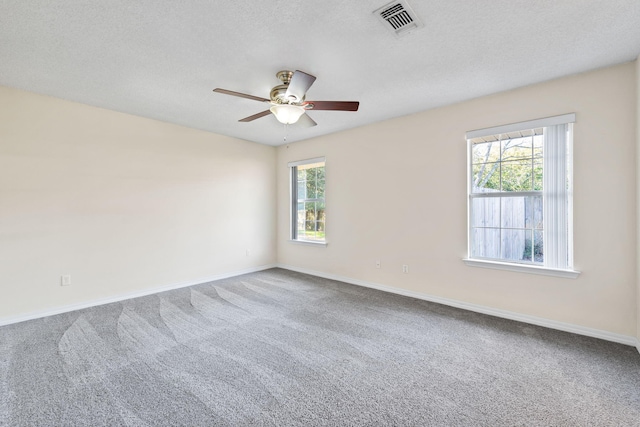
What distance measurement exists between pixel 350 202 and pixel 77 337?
3.69 metres

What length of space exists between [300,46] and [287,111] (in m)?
0.57

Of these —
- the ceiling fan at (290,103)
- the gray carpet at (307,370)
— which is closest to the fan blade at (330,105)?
the ceiling fan at (290,103)

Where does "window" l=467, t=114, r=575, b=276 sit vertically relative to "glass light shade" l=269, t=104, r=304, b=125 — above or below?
below

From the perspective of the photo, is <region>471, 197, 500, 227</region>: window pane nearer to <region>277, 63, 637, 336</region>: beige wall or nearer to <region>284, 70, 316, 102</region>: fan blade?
<region>277, 63, 637, 336</region>: beige wall

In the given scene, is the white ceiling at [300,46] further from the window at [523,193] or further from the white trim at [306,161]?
the white trim at [306,161]

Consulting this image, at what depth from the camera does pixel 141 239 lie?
3.99 meters

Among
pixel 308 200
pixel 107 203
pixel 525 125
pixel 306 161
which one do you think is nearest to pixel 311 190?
pixel 308 200

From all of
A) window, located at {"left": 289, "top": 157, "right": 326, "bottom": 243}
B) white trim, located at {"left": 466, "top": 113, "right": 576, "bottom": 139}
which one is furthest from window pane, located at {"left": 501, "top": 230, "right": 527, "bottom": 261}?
window, located at {"left": 289, "top": 157, "right": 326, "bottom": 243}

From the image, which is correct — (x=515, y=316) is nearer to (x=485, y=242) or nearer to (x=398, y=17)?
(x=485, y=242)

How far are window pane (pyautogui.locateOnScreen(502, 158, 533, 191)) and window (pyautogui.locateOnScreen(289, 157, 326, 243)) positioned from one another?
2.77 meters

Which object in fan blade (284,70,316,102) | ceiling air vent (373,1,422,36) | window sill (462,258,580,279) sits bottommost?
window sill (462,258,580,279)

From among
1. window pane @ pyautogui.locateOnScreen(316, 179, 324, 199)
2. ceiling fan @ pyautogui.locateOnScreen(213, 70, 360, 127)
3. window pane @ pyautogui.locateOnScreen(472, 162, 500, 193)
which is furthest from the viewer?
window pane @ pyautogui.locateOnScreen(316, 179, 324, 199)

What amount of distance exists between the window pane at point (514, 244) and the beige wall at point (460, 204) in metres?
0.22

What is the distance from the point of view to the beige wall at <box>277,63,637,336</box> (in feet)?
8.38
